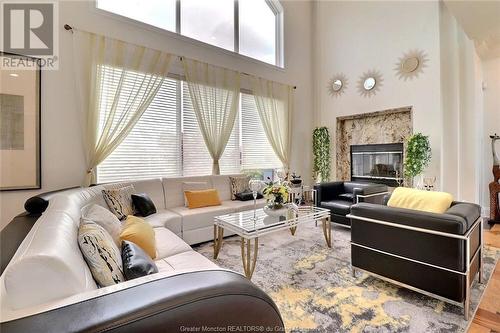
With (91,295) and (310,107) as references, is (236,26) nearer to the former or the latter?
(310,107)

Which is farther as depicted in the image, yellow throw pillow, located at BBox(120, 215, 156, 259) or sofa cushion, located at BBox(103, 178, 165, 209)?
sofa cushion, located at BBox(103, 178, 165, 209)

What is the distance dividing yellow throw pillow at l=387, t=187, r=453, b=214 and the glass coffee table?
0.90 meters

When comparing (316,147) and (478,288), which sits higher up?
(316,147)

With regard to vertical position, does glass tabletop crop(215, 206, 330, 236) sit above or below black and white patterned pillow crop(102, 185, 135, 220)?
below

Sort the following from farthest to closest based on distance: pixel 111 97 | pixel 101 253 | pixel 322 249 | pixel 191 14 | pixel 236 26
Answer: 1. pixel 236 26
2. pixel 191 14
3. pixel 111 97
4. pixel 322 249
5. pixel 101 253

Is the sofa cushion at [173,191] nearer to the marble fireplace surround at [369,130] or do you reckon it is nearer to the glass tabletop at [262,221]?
the glass tabletop at [262,221]

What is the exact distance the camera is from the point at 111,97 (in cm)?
338

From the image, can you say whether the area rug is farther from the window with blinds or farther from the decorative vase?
the window with blinds

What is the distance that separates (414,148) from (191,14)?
4.73 m

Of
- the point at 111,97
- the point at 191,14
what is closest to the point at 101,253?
the point at 111,97

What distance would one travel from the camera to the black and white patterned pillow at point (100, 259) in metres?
1.10

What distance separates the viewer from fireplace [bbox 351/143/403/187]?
4886 mm
